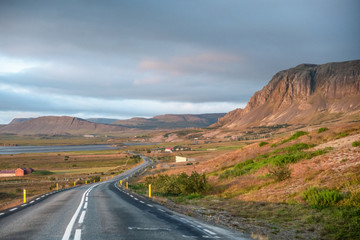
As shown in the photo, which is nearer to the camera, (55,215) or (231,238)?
(231,238)

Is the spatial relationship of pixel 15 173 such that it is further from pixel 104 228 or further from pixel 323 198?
pixel 323 198

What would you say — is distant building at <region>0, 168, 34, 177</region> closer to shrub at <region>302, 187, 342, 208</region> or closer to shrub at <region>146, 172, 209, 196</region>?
shrub at <region>146, 172, 209, 196</region>

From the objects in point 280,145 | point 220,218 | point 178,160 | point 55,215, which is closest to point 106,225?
point 55,215

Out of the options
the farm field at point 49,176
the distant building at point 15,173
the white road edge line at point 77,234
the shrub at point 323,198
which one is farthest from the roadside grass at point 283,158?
the distant building at point 15,173

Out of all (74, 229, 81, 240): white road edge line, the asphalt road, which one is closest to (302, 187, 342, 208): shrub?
the asphalt road

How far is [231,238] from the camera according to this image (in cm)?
927

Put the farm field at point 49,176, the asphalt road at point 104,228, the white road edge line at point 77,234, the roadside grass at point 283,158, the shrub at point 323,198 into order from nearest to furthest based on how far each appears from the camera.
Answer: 1. the white road edge line at point 77,234
2. the asphalt road at point 104,228
3. the shrub at point 323,198
4. the roadside grass at point 283,158
5. the farm field at point 49,176

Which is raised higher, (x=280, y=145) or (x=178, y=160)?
(x=280, y=145)

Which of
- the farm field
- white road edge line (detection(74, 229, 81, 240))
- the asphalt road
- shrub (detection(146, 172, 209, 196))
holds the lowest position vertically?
the farm field

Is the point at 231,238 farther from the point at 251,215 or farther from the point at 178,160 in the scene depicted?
the point at 178,160

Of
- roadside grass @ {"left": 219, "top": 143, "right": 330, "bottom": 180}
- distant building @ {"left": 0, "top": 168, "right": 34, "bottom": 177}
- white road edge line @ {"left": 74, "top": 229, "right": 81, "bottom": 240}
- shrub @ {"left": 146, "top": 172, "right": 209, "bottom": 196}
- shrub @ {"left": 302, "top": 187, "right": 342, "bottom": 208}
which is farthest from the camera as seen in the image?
distant building @ {"left": 0, "top": 168, "right": 34, "bottom": 177}

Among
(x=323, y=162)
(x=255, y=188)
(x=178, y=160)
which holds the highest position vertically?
(x=323, y=162)

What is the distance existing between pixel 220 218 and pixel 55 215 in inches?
291

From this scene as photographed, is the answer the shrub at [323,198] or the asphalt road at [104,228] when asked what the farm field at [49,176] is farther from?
the shrub at [323,198]
